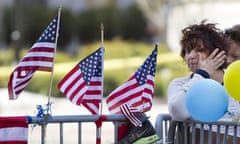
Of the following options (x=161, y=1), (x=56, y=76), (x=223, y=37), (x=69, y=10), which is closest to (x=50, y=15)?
(x=69, y=10)

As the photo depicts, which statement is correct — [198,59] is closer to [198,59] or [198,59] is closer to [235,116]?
[198,59]

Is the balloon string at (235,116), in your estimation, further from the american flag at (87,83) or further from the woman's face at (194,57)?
the american flag at (87,83)

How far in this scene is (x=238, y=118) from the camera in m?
4.76

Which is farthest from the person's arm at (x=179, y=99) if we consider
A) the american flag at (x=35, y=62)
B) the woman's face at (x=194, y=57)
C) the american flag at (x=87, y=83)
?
the american flag at (x=35, y=62)

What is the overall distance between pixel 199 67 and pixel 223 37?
32 centimetres

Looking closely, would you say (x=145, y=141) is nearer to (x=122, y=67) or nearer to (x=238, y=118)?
(x=238, y=118)

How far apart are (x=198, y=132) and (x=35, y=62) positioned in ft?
3.71

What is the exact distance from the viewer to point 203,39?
5008 millimetres

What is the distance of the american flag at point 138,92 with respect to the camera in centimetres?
482

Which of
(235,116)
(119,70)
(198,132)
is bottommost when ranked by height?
(198,132)

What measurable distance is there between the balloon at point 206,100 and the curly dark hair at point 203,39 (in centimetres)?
48

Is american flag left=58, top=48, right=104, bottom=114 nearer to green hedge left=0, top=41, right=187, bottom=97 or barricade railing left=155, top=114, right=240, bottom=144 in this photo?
barricade railing left=155, top=114, right=240, bottom=144

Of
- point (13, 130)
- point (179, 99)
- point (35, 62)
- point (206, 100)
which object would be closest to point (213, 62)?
point (179, 99)

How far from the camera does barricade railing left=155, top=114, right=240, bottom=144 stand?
4832 millimetres
